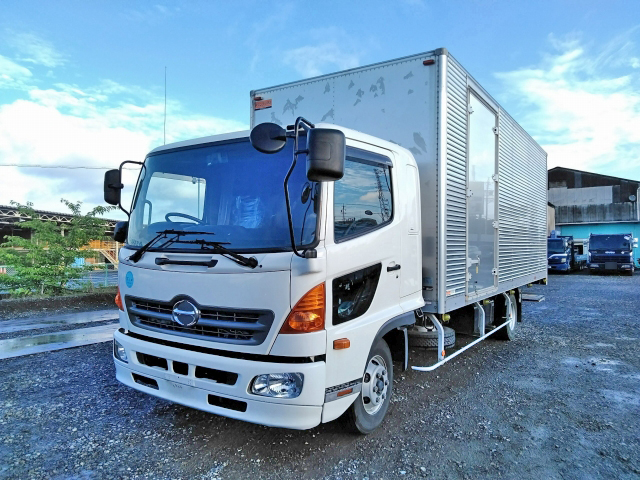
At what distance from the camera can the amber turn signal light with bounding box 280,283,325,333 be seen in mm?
2598

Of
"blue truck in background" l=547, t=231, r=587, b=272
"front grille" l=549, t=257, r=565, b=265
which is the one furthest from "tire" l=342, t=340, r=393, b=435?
"front grille" l=549, t=257, r=565, b=265

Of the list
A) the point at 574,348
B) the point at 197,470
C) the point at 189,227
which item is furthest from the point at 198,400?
the point at 574,348

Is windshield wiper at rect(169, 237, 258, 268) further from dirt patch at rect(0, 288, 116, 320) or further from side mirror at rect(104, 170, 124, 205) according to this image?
dirt patch at rect(0, 288, 116, 320)

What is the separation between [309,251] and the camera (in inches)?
101

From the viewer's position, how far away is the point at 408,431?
3.51 m

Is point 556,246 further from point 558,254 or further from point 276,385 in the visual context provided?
point 276,385

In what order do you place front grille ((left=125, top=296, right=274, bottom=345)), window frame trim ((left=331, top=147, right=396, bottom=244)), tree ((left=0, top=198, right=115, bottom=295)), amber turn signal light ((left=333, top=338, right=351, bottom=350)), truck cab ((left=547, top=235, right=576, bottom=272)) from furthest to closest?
truck cab ((left=547, top=235, right=576, bottom=272))
tree ((left=0, top=198, right=115, bottom=295))
window frame trim ((left=331, top=147, right=396, bottom=244))
amber turn signal light ((left=333, top=338, right=351, bottom=350))
front grille ((left=125, top=296, right=274, bottom=345))

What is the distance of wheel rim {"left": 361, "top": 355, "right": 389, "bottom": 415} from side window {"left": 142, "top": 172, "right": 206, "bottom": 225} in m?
1.78

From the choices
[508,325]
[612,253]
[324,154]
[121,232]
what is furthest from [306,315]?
[612,253]

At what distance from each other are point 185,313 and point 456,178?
298cm

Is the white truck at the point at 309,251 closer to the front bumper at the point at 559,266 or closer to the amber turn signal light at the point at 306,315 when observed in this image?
the amber turn signal light at the point at 306,315

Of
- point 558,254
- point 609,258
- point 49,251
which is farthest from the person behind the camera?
point 558,254

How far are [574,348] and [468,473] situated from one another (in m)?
4.68

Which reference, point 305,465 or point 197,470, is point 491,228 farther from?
point 197,470
